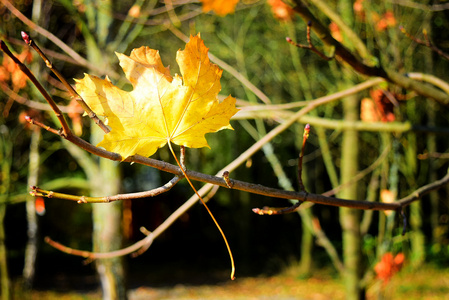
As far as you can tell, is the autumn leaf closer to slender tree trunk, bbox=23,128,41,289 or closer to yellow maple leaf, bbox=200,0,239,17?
yellow maple leaf, bbox=200,0,239,17

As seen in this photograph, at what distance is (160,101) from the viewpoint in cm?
59

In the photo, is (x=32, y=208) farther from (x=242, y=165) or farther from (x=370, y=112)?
(x=242, y=165)

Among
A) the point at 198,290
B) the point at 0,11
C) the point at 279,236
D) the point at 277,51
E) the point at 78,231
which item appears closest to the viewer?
the point at 0,11

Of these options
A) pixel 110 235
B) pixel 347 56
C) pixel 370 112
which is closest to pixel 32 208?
pixel 110 235

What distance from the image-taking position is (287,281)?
1065cm

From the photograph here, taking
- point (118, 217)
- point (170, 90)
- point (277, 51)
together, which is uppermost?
point (277, 51)

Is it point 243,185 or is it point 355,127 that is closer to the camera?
point 243,185

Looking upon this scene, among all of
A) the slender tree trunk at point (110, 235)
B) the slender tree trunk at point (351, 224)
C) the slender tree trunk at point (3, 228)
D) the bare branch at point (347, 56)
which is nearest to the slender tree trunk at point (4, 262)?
the slender tree trunk at point (3, 228)

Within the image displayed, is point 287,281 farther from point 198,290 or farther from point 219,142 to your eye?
point 219,142

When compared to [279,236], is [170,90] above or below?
above

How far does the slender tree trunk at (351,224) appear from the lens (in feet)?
9.77

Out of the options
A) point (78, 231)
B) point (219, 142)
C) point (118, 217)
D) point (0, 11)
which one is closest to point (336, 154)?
point (219, 142)

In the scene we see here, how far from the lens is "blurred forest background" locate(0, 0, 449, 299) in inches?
136

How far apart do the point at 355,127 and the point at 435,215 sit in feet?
34.9
